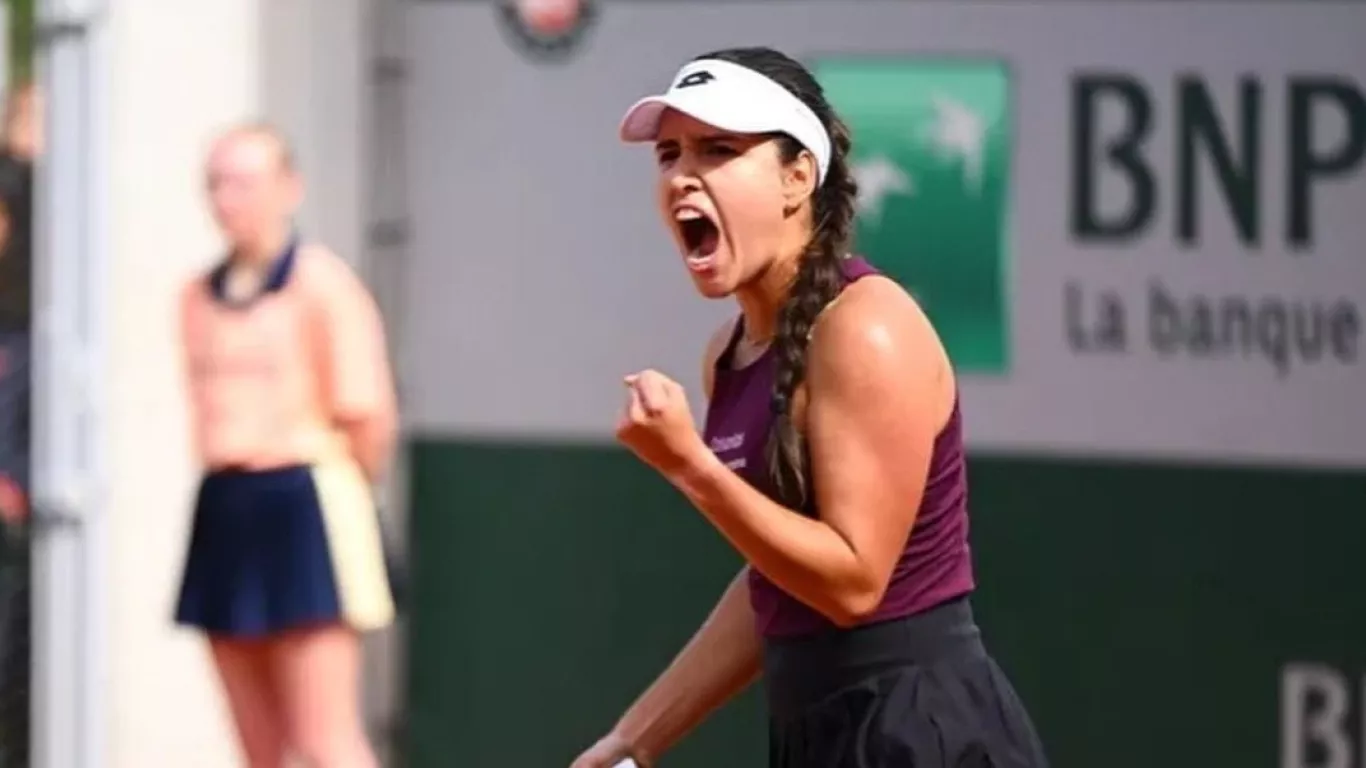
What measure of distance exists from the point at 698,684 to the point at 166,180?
137 inches

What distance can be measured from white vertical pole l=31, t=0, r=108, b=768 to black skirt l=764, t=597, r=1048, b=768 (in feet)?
11.9

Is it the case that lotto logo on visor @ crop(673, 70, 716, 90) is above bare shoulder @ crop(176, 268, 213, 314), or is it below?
above

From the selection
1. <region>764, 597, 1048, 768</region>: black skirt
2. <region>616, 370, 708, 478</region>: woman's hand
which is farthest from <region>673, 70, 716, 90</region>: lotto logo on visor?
<region>764, 597, 1048, 768</region>: black skirt

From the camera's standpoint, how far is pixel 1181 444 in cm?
602

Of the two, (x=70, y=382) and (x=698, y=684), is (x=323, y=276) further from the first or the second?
(x=698, y=684)

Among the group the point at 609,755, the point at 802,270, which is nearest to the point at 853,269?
the point at 802,270

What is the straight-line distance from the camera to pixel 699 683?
3100 mm

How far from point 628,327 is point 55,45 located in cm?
139

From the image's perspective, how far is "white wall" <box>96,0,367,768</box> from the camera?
6.26 m

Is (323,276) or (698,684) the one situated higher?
(323,276)

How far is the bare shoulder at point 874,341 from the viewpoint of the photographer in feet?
8.92

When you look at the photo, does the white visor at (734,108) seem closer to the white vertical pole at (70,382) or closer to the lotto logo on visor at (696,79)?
the lotto logo on visor at (696,79)

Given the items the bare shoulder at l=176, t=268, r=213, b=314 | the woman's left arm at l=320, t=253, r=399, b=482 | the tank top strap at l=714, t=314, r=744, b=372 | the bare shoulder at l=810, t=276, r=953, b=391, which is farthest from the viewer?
the bare shoulder at l=176, t=268, r=213, b=314

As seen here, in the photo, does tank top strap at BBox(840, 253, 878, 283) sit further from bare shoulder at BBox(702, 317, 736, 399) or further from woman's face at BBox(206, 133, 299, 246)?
woman's face at BBox(206, 133, 299, 246)
